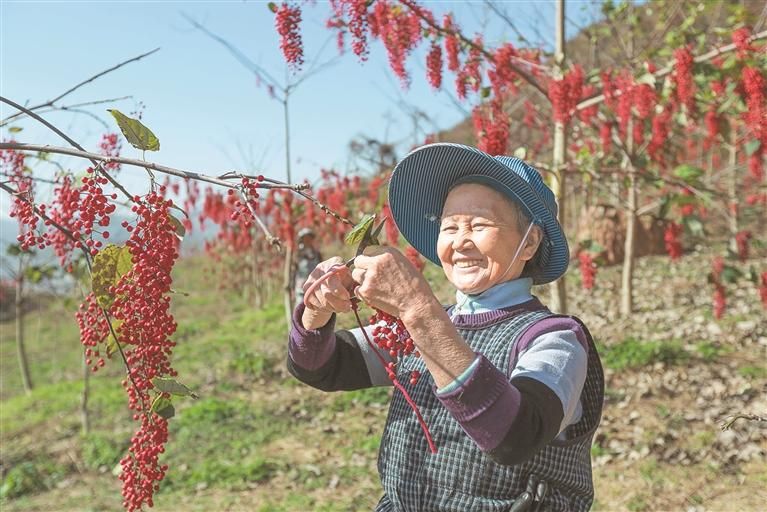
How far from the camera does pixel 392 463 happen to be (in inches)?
65.7

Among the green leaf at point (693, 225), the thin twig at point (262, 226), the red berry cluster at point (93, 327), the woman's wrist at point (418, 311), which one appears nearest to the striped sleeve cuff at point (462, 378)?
the woman's wrist at point (418, 311)

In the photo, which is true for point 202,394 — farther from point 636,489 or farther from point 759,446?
point 759,446

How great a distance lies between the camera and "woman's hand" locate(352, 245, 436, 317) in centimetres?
126

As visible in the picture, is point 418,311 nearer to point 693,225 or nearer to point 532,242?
point 532,242

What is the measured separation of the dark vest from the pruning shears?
0.46m

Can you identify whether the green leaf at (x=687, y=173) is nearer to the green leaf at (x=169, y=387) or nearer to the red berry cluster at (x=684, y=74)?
the red berry cluster at (x=684, y=74)

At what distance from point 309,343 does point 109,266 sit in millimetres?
579

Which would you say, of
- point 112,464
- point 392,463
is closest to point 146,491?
point 392,463

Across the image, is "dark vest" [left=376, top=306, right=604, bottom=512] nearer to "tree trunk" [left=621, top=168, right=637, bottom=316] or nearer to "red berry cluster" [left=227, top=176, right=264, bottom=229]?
"red berry cluster" [left=227, top=176, right=264, bottom=229]

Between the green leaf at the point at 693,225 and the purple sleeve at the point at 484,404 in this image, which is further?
the green leaf at the point at 693,225

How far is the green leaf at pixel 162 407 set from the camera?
1438mm

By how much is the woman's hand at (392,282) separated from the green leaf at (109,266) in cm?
52

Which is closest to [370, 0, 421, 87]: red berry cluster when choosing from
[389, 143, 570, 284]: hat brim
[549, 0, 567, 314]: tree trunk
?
[549, 0, 567, 314]: tree trunk

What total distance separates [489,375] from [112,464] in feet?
17.6
